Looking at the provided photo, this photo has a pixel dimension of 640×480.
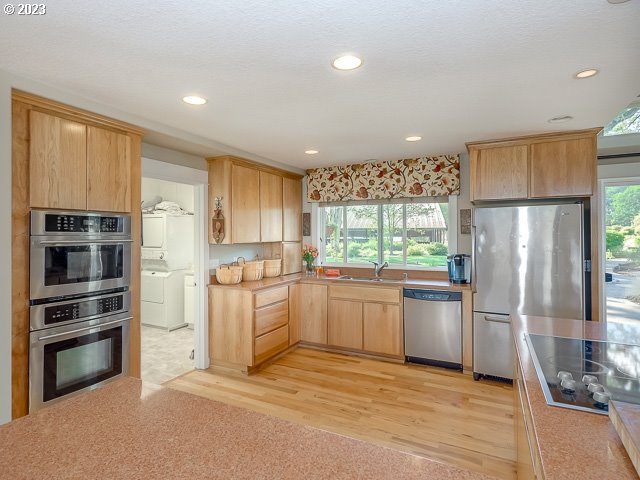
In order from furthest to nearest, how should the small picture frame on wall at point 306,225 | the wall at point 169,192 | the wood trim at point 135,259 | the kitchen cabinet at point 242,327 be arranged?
1. the wall at point 169,192
2. the small picture frame on wall at point 306,225
3. the kitchen cabinet at point 242,327
4. the wood trim at point 135,259

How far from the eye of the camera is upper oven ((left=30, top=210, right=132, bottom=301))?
2.17 metres

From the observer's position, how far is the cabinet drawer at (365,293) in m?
4.07

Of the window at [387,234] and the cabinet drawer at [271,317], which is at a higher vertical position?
the window at [387,234]

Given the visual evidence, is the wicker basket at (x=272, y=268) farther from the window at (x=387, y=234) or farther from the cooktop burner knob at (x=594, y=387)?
the cooktop burner knob at (x=594, y=387)

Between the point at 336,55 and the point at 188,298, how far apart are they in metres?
4.49

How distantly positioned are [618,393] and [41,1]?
8.16ft

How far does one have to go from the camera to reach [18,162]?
2070 mm

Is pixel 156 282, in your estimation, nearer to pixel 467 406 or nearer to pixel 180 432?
pixel 467 406

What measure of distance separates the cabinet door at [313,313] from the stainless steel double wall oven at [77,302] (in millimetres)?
2243

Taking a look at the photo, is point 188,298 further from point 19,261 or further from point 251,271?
point 19,261

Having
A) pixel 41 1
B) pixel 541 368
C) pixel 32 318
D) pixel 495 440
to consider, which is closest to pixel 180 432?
pixel 541 368

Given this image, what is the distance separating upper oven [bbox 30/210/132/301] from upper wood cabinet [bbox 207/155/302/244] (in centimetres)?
127

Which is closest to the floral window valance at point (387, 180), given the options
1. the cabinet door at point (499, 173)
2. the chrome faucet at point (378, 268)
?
the cabinet door at point (499, 173)

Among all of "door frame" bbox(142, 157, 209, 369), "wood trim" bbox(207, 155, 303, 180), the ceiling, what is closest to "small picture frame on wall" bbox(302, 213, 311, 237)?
"wood trim" bbox(207, 155, 303, 180)
